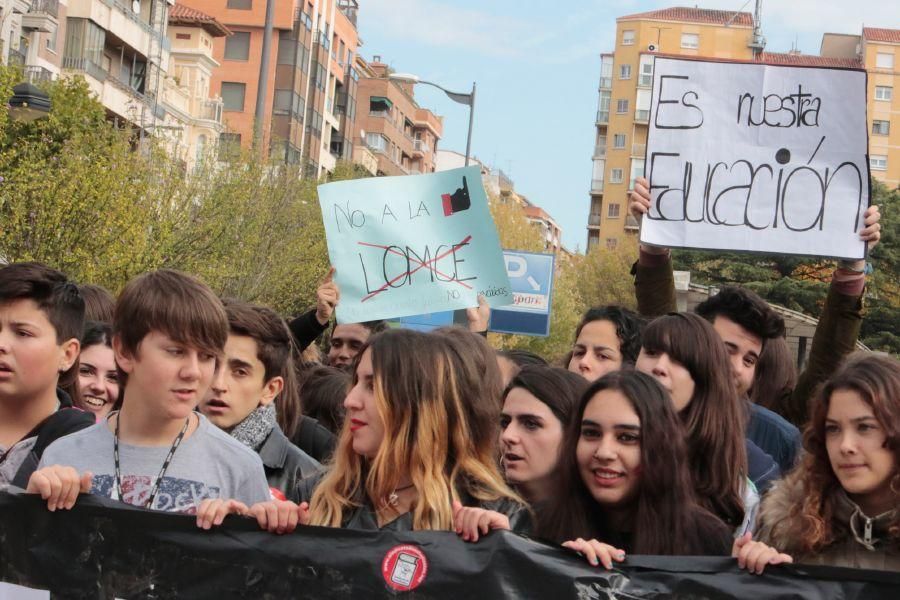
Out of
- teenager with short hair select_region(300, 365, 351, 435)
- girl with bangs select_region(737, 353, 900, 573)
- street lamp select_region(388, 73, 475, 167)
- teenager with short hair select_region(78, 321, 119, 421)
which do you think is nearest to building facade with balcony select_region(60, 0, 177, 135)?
street lamp select_region(388, 73, 475, 167)

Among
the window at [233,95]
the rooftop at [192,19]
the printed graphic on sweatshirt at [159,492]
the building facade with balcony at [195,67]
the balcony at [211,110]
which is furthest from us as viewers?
the window at [233,95]

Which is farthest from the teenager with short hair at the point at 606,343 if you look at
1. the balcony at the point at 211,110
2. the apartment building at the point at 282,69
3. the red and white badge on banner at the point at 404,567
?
the apartment building at the point at 282,69

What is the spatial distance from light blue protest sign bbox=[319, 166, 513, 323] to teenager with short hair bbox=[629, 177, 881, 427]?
155cm

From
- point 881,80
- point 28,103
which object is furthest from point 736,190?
point 881,80

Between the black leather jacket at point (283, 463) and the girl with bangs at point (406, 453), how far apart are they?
1008 millimetres

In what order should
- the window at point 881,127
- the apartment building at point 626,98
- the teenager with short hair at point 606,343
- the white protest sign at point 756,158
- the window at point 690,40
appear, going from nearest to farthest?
the white protest sign at point 756,158, the teenager with short hair at point 606,343, the window at point 690,40, the window at point 881,127, the apartment building at point 626,98

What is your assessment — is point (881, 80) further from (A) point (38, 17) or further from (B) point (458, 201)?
(B) point (458, 201)

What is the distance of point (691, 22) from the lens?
3740 inches

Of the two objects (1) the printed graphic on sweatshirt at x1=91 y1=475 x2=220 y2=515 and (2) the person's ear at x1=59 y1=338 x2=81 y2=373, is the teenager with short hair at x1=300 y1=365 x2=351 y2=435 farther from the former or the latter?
(1) the printed graphic on sweatshirt at x1=91 y1=475 x2=220 y2=515

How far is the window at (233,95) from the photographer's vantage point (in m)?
73.7

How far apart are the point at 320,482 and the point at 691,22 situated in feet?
309

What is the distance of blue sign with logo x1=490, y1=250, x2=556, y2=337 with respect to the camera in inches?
858

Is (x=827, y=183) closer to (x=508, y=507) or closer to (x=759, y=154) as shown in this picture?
(x=759, y=154)

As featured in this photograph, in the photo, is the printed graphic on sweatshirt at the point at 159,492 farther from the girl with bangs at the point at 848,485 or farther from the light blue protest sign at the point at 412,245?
the light blue protest sign at the point at 412,245
